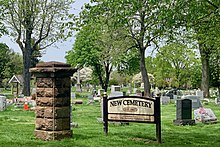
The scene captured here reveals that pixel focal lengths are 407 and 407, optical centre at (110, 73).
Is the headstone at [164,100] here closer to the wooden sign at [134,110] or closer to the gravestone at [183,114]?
the gravestone at [183,114]

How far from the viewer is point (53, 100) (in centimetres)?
991

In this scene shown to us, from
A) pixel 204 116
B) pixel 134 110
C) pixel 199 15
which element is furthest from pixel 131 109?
pixel 204 116

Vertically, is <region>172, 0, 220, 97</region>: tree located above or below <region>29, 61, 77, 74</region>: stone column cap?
above

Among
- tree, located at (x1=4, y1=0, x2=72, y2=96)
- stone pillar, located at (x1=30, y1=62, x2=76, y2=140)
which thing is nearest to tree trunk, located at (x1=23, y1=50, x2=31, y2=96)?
tree, located at (x1=4, y1=0, x2=72, y2=96)

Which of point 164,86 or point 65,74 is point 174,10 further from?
point 164,86

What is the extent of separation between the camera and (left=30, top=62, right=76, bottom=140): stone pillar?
32.4 feet

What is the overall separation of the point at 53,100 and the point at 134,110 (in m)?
2.10

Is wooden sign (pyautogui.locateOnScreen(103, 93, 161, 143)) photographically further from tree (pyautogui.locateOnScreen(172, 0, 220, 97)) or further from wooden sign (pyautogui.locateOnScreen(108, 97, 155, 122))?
tree (pyautogui.locateOnScreen(172, 0, 220, 97))

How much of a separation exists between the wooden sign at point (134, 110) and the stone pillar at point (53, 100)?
4.12ft

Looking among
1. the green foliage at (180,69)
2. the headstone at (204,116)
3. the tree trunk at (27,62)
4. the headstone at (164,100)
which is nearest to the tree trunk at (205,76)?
the headstone at (164,100)

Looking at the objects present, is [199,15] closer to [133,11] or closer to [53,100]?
[133,11]

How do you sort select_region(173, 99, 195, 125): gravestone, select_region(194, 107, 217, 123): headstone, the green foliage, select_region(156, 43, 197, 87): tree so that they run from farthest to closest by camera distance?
select_region(156, 43, 197, 87): tree < the green foliage < select_region(194, 107, 217, 123): headstone < select_region(173, 99, 195, 125): gravestone

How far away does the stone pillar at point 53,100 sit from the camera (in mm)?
9891

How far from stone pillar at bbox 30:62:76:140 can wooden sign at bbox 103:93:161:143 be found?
4.12ft
